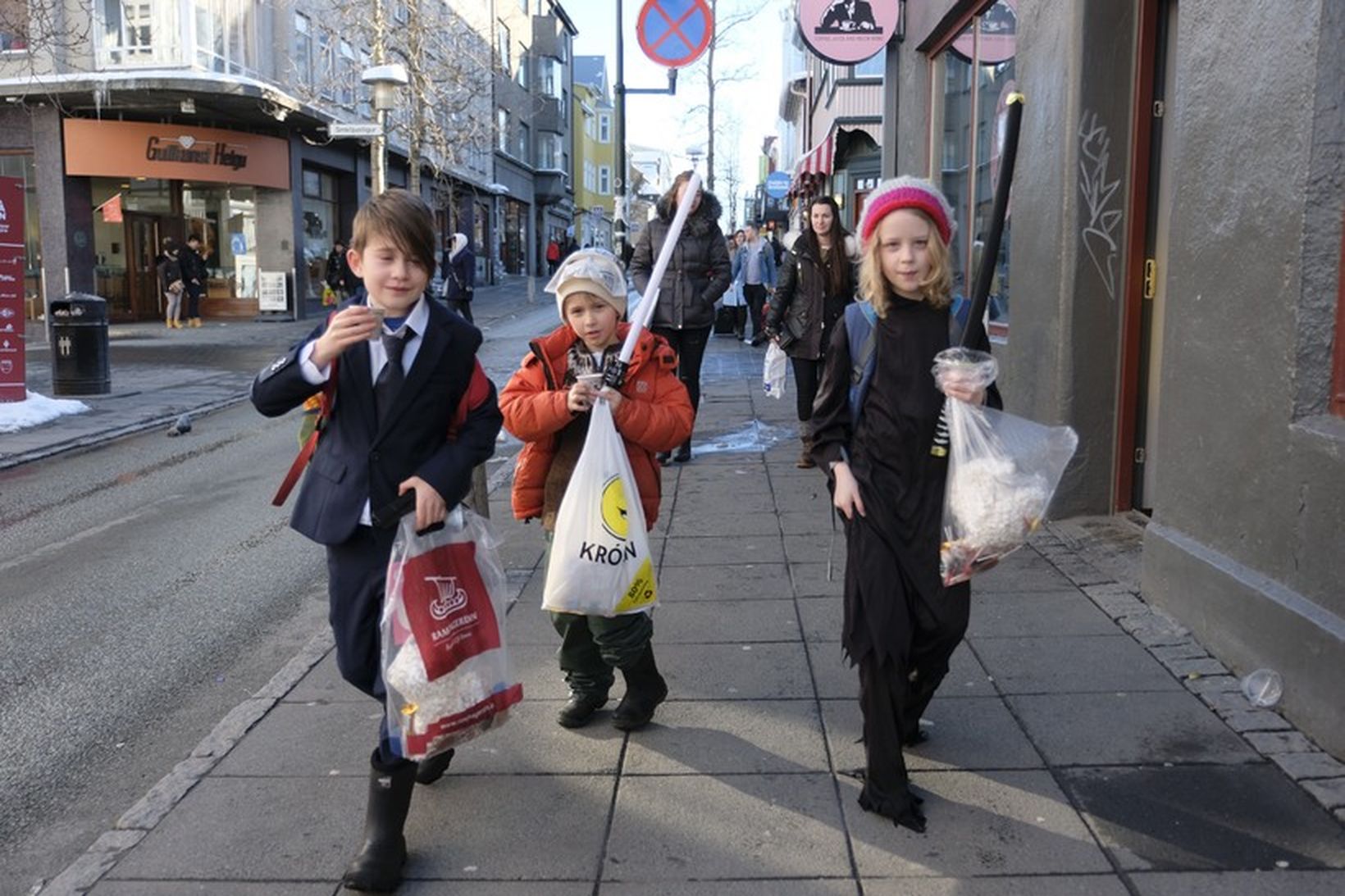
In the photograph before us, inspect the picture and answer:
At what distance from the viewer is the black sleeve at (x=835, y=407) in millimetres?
3484

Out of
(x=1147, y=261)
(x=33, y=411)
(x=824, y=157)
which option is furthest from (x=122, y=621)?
(x=824, y=157)

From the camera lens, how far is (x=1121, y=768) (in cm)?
367

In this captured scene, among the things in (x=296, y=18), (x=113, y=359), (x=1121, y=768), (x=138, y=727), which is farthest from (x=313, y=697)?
Result: (x=296, y=18)

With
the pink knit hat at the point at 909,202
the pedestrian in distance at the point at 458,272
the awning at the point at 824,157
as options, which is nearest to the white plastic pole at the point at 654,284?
the pink knit hat at the point at 909,202

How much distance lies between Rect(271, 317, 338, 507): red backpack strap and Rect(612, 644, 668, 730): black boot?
4.48 ft

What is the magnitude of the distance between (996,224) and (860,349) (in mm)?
568

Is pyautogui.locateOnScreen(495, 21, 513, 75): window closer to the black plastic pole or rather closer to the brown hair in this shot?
the brown hair

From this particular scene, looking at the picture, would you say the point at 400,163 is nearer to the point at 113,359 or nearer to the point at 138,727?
the point at 113,359

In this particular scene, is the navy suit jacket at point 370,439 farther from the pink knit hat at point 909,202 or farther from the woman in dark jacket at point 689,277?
the woman in dark jacket at point 689,277

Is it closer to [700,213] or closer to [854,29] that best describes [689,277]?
[700,213]

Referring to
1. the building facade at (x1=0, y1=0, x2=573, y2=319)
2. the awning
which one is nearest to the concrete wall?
the awning

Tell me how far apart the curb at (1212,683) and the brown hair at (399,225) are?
297 cm

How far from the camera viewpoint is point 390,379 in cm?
313

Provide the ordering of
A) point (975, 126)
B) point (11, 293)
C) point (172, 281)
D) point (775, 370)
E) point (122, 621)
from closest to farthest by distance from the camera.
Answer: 1. point (122, 621)
2. point (975, 126)
3. point (775, 370)
4. point (11, 293)
5. point (172, 281)
